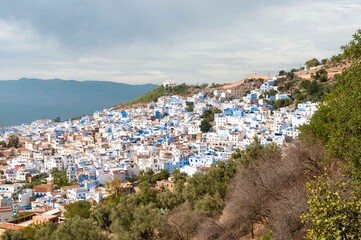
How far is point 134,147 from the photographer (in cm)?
4188

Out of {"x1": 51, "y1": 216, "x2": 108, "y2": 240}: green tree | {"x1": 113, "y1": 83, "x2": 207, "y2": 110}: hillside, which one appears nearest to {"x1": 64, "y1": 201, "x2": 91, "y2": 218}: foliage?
{"x1": 51, "y1": 216, "x2": 108, "y2": 240}: green tree

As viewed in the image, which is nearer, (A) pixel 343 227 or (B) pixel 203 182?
(A) pixel 343 227

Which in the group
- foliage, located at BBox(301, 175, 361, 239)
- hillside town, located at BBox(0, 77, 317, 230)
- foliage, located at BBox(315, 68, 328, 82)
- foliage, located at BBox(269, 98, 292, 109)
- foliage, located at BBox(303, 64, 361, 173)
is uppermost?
foliage, located at BBox(315, 68, 328, 82)

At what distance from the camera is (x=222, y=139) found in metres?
38.0

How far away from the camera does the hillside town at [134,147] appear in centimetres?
3023

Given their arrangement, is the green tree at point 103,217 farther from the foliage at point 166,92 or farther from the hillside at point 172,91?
the foliage at point 166,92

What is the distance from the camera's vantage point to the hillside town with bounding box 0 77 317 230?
30234mm

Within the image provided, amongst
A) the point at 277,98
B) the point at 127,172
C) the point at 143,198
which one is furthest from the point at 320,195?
the point at 277,98

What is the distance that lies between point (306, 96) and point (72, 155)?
27940mm

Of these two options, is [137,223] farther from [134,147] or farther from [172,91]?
[172,91]

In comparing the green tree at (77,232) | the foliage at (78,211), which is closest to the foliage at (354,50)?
the green tree at (77,232)

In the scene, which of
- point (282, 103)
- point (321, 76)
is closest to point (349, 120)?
point (282, 103)

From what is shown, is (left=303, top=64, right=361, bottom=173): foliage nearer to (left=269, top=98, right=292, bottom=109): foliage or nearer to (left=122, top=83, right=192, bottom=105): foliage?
(left=269, top=98, right=292, bottom=109): foliage

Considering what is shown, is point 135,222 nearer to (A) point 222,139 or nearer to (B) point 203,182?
(B) point 203,182
